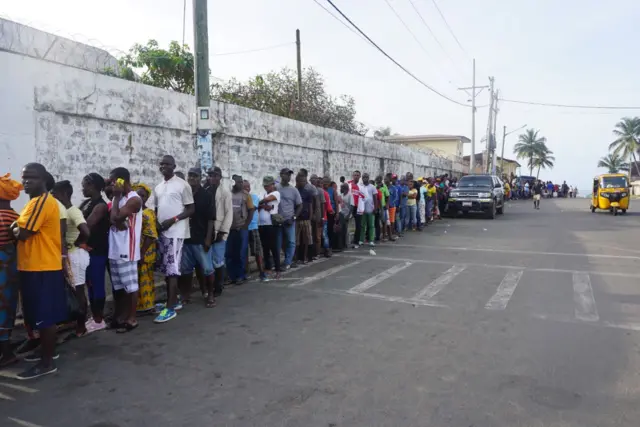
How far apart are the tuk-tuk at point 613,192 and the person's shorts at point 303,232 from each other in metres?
18.3

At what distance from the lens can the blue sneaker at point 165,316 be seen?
5539mm

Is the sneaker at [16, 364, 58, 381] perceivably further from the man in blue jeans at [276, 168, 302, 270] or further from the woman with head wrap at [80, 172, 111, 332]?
the man in blue jeans at [276, 168, 302, 270]

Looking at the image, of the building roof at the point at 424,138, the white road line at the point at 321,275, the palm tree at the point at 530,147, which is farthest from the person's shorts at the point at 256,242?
the palm tree at the point at 530,147

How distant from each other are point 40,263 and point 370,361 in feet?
9.61

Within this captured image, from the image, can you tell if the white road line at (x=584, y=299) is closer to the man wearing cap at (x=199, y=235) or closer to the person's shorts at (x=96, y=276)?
the man wearing cap at (x=199, y=235)

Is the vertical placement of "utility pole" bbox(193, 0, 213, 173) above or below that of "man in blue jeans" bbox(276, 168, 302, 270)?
above

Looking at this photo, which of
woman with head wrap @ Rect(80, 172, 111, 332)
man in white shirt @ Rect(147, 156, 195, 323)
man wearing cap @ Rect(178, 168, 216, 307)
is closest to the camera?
woman with head wrap @ Rect(80, 172, 111, 332)

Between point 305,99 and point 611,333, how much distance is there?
825 inches

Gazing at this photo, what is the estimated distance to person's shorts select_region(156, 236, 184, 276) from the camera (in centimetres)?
561

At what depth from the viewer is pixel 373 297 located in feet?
21.8

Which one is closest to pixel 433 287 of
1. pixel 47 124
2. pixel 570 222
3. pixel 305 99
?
pixel 47 124

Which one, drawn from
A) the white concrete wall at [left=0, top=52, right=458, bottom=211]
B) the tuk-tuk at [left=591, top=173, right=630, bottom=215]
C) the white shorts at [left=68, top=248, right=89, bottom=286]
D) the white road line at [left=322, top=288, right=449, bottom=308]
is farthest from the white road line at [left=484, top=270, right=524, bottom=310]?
the tuk-tuk at [left=591, top=173, right=630, bottom=215]

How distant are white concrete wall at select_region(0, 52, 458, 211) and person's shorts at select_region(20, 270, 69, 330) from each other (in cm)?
247

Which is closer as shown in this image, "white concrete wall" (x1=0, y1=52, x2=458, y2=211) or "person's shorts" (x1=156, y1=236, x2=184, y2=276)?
"person's shorts" (x1=156, y1=236, x2=184, y2=276)
